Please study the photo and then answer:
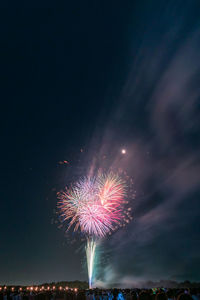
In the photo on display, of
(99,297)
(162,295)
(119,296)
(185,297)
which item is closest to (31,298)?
(99,297)

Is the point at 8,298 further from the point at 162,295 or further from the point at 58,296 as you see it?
the point at 162,295

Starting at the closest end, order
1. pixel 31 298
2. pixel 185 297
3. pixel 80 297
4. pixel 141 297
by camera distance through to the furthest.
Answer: pixel 185 297 < pixel 141 297 < pixel 80 297 < pixel 31 298

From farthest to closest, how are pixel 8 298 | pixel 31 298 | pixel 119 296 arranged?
1. pixel 31 298
2. pixel 8 298
3. pixel 119 296

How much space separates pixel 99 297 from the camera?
30078 millimetres

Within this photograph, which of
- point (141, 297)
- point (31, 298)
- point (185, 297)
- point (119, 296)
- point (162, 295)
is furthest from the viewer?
point (31, 298)

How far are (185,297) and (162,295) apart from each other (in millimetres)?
4400

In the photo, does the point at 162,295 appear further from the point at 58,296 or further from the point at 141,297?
the point at 58,296

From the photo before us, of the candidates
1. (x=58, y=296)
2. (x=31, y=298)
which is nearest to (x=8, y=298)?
(x=31, y=298)

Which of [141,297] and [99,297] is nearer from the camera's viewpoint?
[141,297]

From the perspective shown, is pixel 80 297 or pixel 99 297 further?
pixel 99 297

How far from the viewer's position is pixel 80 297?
2405 cm

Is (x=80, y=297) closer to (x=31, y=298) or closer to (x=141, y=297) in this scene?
(x=31, y=298)

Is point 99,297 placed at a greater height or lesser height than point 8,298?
lesser

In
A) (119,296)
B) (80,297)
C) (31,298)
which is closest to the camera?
(119,296)
